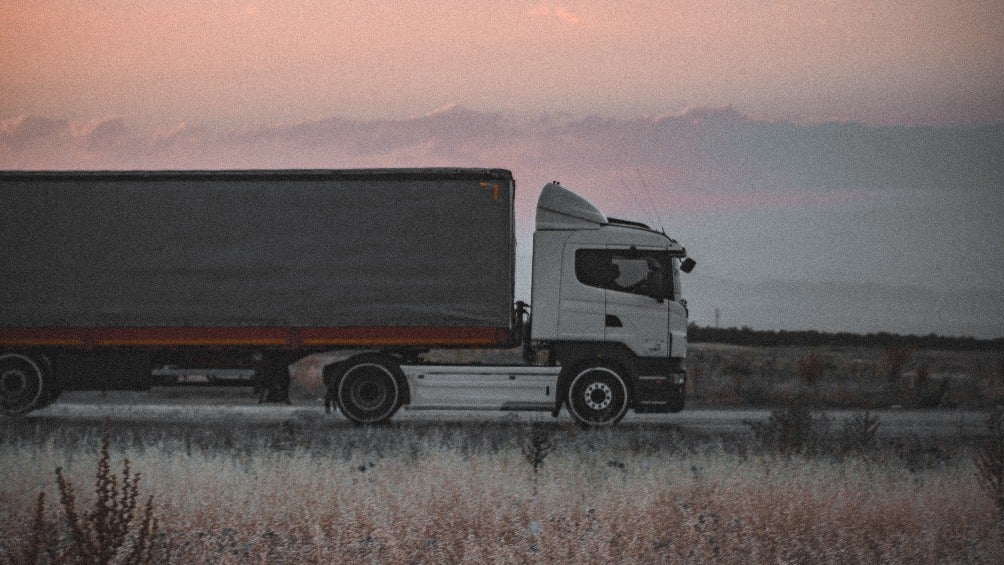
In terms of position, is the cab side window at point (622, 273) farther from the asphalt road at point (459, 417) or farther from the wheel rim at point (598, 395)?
the asphalt road at point (459, 417)

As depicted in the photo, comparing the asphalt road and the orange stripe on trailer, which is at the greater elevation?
the orange stripe on trailer

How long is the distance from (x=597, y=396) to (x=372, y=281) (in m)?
3.82

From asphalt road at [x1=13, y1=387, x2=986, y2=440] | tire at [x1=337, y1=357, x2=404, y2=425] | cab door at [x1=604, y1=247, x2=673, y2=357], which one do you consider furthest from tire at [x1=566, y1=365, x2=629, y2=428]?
tire at [x1=337, y1=357, x2=404, y2=425]

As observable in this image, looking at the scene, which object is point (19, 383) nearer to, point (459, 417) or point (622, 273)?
point (459, 417)

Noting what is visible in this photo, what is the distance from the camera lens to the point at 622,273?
16.8 meters

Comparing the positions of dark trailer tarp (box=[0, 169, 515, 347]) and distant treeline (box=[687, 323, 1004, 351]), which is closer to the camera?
dark trailer tarp (box=[0, 169, 515, 347])

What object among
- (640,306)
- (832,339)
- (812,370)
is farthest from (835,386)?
(832,339)

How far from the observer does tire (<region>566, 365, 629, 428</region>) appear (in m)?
16.7

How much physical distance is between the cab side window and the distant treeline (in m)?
49.6

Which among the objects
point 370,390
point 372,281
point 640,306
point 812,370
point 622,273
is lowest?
point 370,390

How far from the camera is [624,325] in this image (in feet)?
54.8

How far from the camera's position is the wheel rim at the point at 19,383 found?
687 inches

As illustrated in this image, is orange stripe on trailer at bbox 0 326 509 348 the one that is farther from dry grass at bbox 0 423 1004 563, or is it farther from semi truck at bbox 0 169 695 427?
dry grass at bbox 0 423 1004 563

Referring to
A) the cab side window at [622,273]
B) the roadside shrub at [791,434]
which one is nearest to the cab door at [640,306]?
the cab side window at [622,273]
